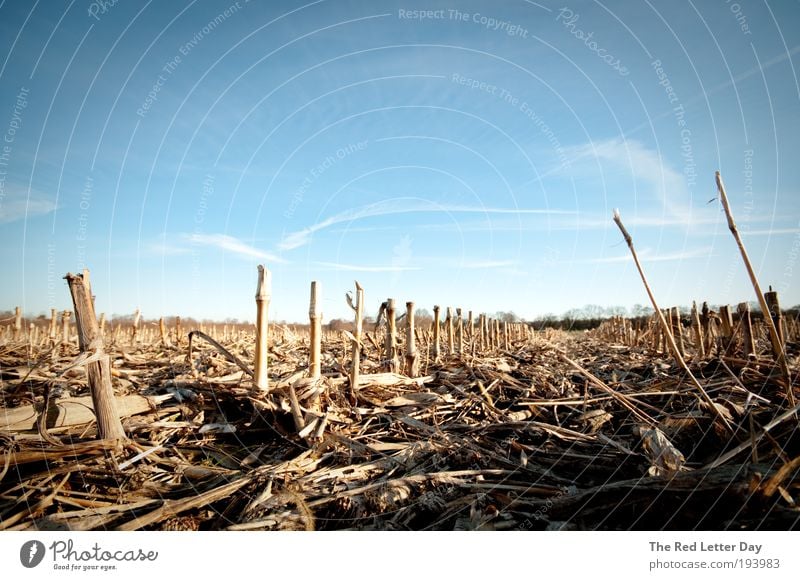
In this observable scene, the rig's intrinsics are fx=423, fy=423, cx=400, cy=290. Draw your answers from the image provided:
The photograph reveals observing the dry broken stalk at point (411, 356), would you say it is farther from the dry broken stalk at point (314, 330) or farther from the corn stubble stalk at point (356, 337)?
the dry broken stalk at point (314, 330)

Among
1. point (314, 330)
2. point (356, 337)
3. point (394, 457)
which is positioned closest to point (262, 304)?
point (314, 330)

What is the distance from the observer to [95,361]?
278 cm

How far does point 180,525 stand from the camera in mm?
2477

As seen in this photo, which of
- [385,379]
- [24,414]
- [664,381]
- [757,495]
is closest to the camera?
[757,495]

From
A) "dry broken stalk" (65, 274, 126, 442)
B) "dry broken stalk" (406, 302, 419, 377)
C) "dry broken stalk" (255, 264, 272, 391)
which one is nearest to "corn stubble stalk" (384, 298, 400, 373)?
"dry broken stalk" (406, 302, 419, 377)

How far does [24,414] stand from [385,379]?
3.10m

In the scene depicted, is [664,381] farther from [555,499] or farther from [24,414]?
[24,414]
